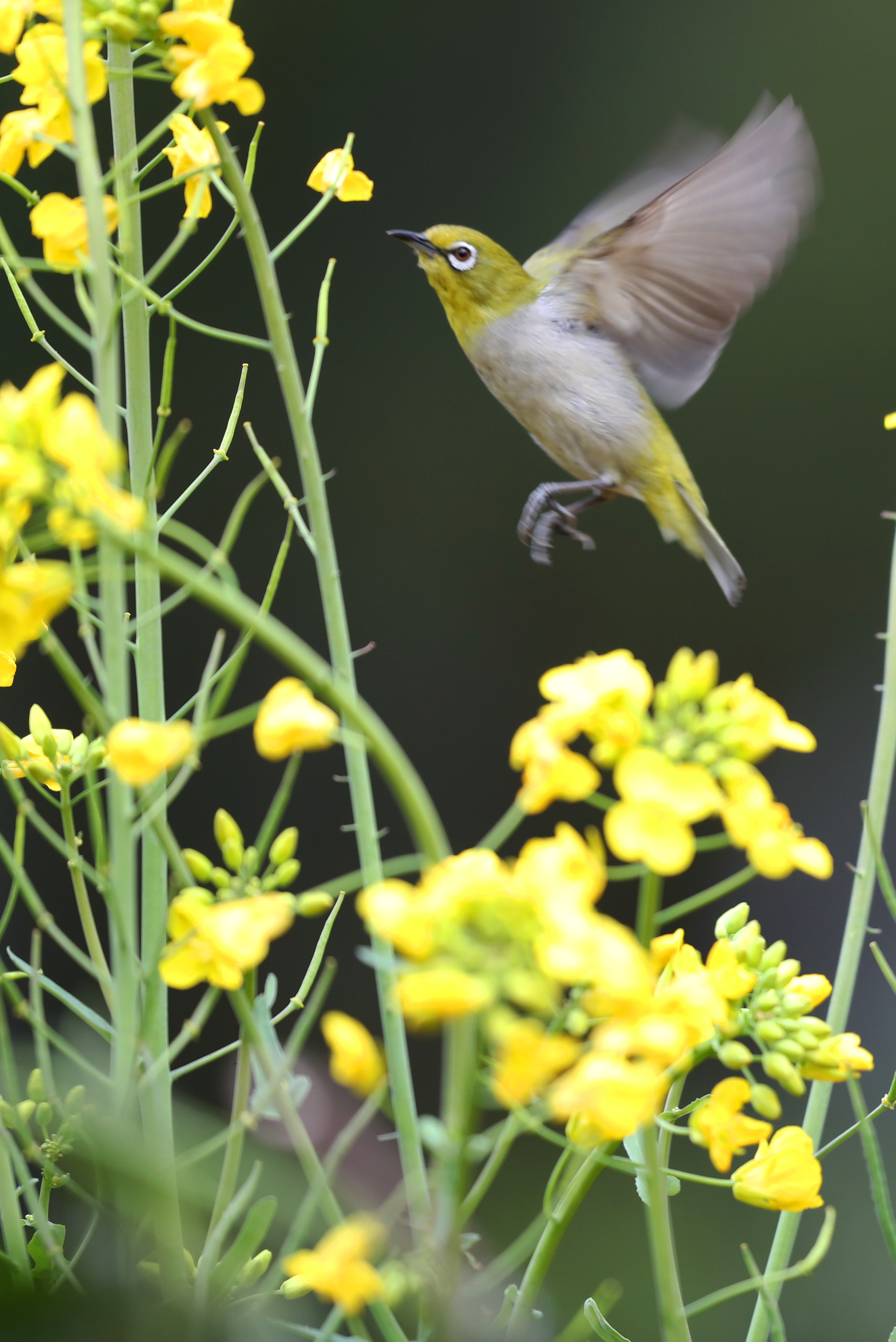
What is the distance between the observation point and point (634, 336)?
0.80 metres

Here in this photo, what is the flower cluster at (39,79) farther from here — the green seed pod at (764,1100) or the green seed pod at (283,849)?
the green seed pod at (764,1100)

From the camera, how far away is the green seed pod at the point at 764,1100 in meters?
0.28

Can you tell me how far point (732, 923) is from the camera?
353 mm

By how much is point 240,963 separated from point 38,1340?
0.07m

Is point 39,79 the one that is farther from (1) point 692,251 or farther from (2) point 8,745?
(1) point 692,251

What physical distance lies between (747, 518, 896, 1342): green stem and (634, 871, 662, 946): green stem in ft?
0.35

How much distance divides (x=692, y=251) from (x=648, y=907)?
582 millimetres

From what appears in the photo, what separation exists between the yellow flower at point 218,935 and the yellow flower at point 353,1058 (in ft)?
0.07

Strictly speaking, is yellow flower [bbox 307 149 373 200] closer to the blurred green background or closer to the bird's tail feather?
the bird's tail feather

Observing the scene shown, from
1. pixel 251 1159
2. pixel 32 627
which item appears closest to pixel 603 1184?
pixel 251 1159

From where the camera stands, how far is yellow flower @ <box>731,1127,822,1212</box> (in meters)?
0.29

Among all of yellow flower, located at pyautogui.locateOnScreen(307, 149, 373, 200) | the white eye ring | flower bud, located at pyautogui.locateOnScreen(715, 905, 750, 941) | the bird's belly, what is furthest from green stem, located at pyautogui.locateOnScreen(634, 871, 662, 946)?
the white eye ring

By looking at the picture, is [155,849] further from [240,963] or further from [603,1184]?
[603,1184]

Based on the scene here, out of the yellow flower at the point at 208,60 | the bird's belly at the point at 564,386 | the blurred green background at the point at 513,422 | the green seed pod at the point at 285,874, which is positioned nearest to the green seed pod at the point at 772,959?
the green seed pod at the point at 285,874
